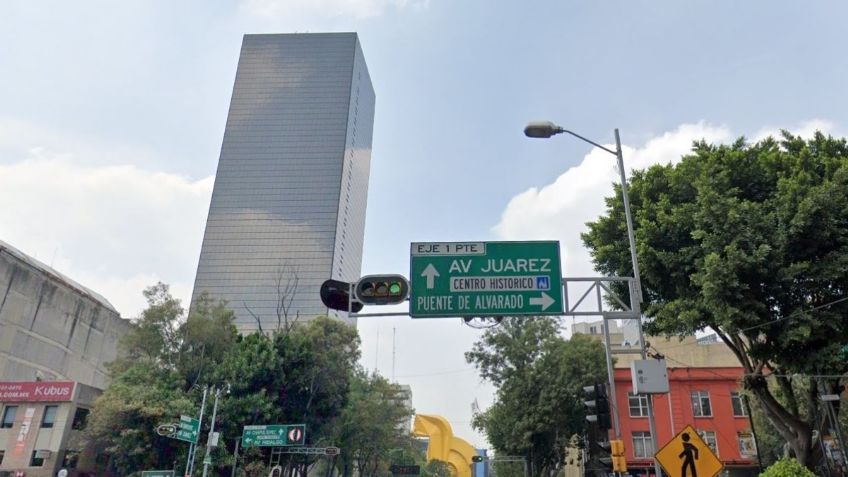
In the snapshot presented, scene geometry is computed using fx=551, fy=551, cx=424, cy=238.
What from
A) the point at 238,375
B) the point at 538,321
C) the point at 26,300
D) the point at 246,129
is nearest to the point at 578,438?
the point at 538,321

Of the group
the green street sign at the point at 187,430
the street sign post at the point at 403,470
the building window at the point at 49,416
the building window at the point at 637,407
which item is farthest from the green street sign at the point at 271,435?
the street sign post at the point at 403,470

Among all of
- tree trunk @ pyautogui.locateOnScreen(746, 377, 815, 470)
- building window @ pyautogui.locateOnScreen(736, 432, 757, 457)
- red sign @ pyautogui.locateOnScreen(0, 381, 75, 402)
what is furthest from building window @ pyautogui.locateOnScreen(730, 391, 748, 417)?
red sign @ pyautogui.locateOnScreen(0, 381, 75, 402)

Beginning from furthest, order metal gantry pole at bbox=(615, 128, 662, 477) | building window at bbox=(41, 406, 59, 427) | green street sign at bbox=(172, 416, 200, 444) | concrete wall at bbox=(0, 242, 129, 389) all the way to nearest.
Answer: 1. concrete wall at bbox=(0, 242, 129, 389)
2. building window at bbox=(41, 406, 59, 427)
3. green street sign at bbox=(172, 416, 200, 444)
4. metal gantry pole at bbox=(615, 128, 662, 477)

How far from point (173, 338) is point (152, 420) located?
6.55 m

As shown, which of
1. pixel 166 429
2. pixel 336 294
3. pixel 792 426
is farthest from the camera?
pixel 166 429

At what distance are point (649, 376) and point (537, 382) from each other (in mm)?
30100

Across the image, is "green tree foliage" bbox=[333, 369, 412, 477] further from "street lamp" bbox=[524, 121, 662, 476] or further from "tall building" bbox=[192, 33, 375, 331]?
"tall building" bbox=[192, 33, 375, 331]

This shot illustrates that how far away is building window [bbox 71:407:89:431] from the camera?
36531 mm

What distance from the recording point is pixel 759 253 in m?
15.6

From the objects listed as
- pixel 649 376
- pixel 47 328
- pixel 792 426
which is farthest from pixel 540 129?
pixel 47 328

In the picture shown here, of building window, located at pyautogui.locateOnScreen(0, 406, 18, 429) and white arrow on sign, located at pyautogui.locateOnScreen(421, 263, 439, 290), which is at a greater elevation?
white arrow on sign, located at pyautogui.locateOnScreen(421, 263, 439, 290)

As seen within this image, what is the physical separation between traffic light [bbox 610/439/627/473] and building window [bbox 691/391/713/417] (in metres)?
34.8

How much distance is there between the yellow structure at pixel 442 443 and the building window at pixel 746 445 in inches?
1341

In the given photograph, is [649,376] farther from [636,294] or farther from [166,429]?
[166,429]
